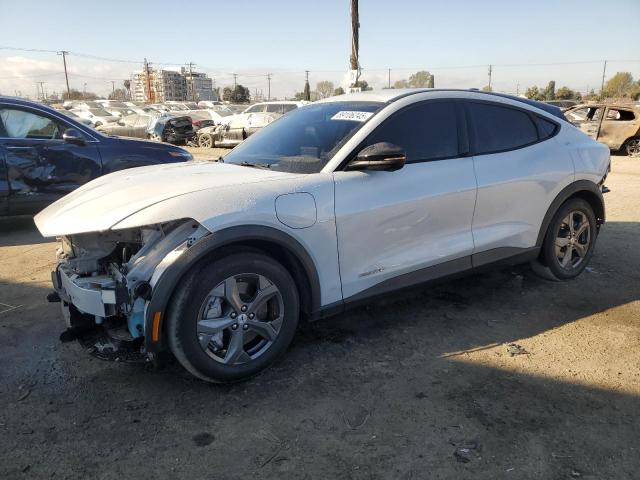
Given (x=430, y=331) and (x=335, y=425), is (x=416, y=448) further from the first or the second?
(x=430, y=331)

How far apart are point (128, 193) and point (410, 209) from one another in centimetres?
176

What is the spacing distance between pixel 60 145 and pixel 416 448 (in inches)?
228

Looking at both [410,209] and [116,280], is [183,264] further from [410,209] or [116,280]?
[410,209]

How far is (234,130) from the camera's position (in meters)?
20.3

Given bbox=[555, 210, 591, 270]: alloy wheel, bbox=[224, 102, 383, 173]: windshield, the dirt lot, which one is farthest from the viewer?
bbox=[555, 210, 591, 270]: alloy wheel

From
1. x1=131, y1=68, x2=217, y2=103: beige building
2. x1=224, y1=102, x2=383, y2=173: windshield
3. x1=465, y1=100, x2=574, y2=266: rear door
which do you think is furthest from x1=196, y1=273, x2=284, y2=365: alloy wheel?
x1=131, y1=68, x2=217, y2=103: beige building

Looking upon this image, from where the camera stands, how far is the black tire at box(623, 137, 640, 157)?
Answer: 50.6 feet

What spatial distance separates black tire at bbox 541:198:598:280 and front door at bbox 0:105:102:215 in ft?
17.4

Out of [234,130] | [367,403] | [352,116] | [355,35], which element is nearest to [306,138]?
[352,116]

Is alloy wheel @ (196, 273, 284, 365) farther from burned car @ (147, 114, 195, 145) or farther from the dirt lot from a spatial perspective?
burned car @ (147, 114, 195, 145)

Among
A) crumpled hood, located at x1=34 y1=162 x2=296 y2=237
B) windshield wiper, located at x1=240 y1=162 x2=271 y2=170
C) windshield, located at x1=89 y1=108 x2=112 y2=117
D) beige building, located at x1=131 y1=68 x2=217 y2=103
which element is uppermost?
beige building, located at x1=131 y1=68 x2=217 y2=103

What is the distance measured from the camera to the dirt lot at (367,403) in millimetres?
2369

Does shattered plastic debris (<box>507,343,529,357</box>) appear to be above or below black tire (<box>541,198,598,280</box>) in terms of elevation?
below

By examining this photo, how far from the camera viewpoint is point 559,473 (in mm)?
2291
